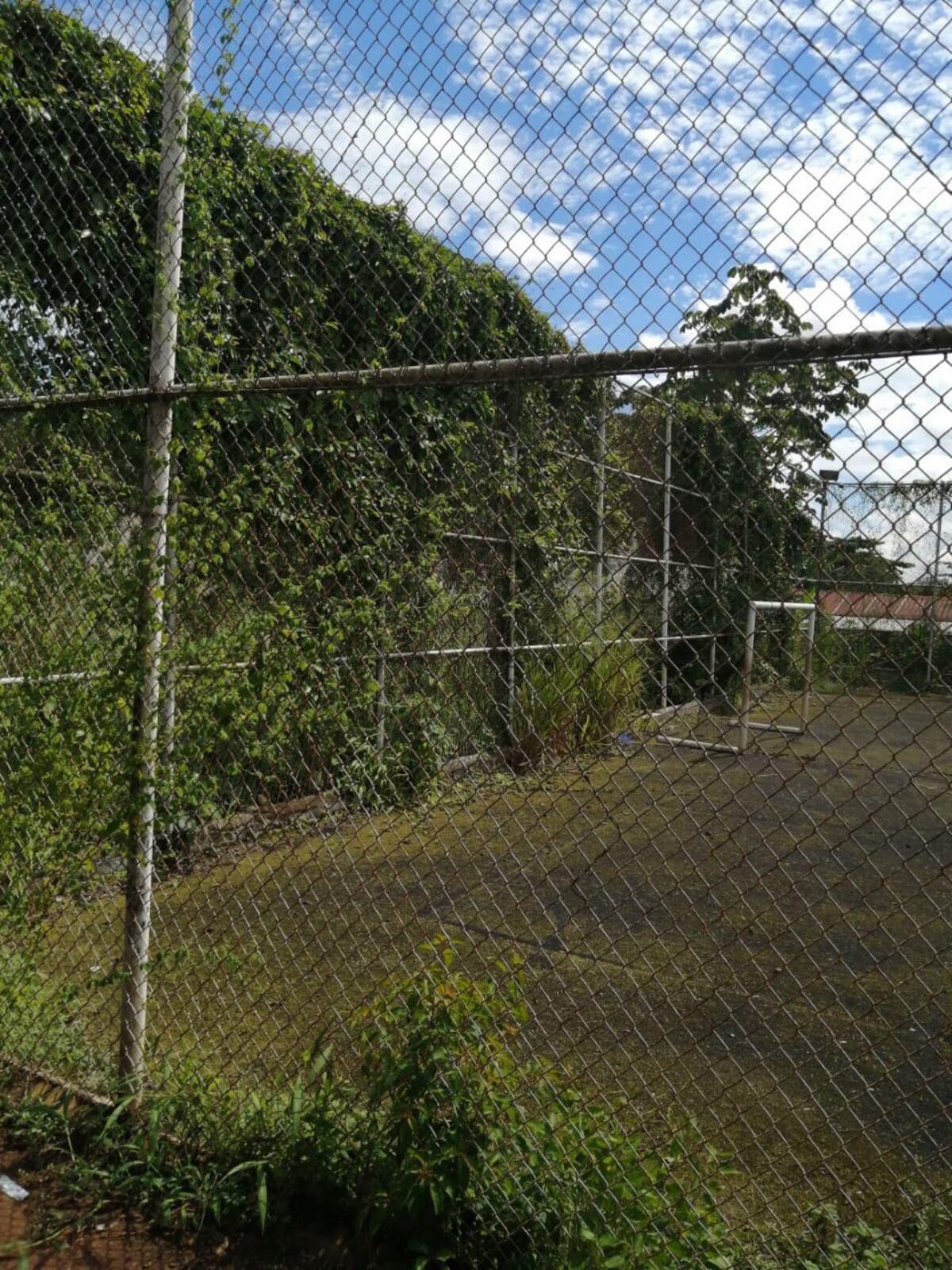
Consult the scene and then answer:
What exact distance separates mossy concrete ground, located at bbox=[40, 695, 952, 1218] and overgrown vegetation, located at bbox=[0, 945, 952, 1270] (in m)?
0.14

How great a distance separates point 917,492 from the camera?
6.50ft

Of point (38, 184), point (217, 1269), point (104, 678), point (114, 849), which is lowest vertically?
point (217, 1269)

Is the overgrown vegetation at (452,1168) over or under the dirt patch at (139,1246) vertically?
over

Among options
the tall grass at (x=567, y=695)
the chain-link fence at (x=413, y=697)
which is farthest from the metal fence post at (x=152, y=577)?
the tall grass at (x=567, y=695)

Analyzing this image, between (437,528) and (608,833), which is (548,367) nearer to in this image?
(437,528)

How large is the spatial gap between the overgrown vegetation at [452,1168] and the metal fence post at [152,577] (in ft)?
0.95

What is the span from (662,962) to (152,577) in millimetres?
2869

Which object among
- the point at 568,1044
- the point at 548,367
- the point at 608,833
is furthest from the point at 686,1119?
the point at 608,833

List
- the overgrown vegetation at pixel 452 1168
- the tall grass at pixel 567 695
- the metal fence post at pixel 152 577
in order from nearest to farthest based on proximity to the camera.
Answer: the overgrown vegetation at pixel 452 1168 → the metal fence post at pixel 152 577 → the tall grass at pixel 567 695

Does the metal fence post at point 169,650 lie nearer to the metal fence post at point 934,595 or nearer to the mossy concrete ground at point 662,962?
the mossy concrete ground at point 662,962

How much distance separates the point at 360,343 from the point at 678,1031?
3.83 m

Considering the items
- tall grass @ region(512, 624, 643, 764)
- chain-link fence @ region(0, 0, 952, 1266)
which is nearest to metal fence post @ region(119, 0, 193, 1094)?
chain-link fence @ region(0, 0, 952, 1266)

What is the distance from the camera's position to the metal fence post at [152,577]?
294cm

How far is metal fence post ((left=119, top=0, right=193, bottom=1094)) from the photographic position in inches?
116
